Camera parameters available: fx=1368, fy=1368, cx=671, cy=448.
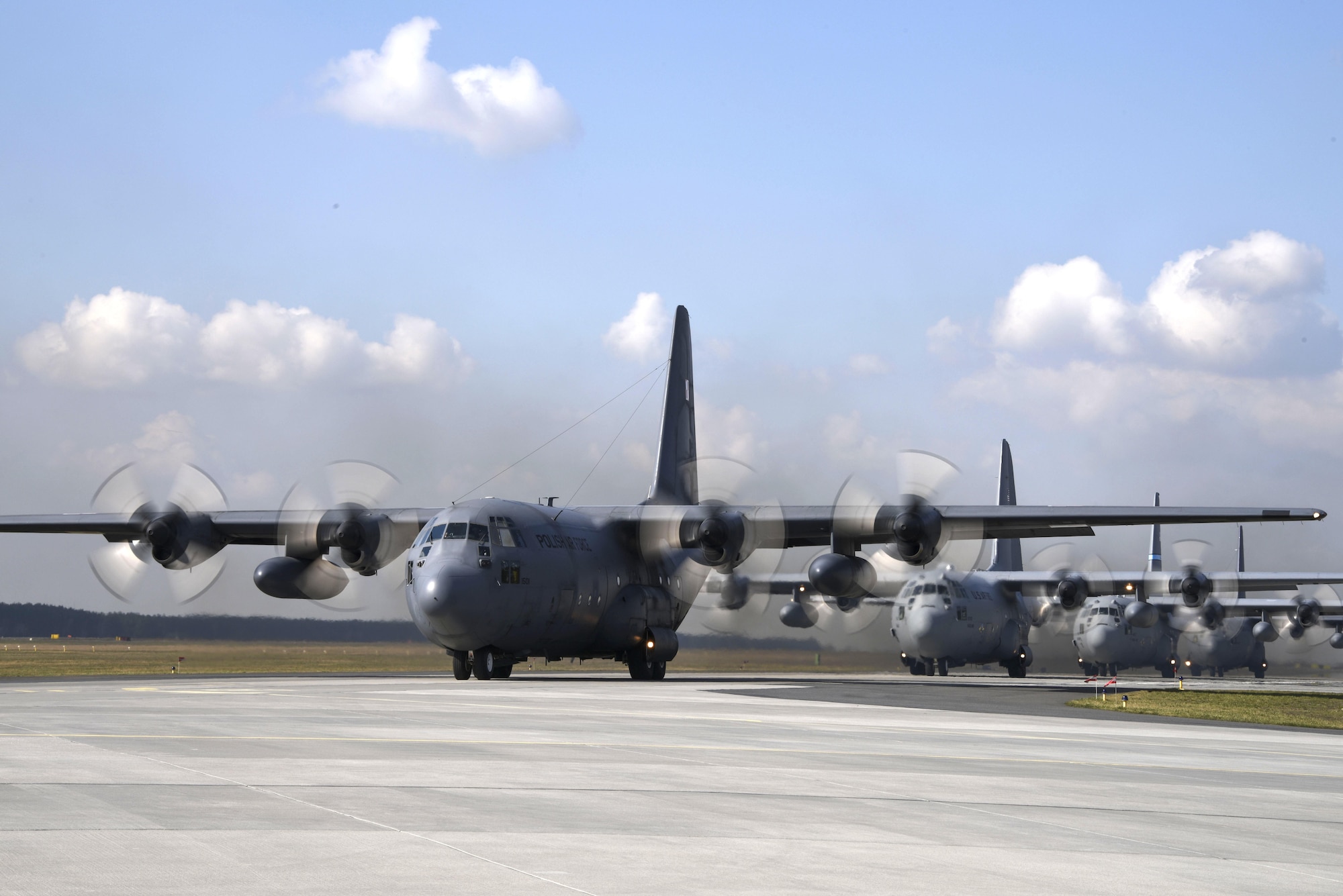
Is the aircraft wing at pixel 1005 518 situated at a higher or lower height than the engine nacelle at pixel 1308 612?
higher

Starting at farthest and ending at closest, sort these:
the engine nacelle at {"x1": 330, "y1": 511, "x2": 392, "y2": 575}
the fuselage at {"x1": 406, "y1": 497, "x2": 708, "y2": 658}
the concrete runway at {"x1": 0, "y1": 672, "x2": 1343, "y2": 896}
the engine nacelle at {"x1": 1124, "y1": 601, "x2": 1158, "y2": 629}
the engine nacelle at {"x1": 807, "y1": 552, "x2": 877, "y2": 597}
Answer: the engine nacelle at {"x1": 1124, "y1": 601, "x2": 1158, "y2": 629}
the engine nacelle at {"x1": 330, "y1": 511, "x2": 392, "y2": 575}
the engine nacelle at {"x1": 807, "y1": 552, "x2": 877, "y2": 597}
the fuselage at {"x1": 406, "y1": 497, "x2": 708, "y2": 658}
the concrete runway at {"x1": 0, "y1": 672, "x2": 1343, "y2": 896}

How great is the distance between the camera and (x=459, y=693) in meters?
26.5

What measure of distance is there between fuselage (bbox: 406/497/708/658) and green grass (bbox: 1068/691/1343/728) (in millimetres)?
12416

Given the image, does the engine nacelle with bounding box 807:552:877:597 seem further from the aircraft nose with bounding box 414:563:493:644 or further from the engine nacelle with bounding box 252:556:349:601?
the engine nacelle with bounding box 252:556:349:601

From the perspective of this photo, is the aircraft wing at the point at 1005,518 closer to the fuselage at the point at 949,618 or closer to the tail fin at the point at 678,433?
the tail fin at the point at 678,433

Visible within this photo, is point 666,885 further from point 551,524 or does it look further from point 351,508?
point 351,508

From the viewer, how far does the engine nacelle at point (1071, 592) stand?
55406 millimetres

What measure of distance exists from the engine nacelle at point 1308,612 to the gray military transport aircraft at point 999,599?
0.16 ft

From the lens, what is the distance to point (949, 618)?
50875mm

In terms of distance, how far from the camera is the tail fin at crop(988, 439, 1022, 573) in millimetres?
68000

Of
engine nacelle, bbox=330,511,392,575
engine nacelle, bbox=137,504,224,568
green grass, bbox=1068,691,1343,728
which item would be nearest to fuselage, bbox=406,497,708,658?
engine nacelle, bbox=330,511,392,575

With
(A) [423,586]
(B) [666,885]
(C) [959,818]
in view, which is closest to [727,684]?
(A) [423,586]

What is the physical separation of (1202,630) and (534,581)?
54.6m

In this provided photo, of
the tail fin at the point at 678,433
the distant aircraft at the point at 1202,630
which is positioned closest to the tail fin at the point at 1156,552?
the distant aircraft at the point at 1202,630
